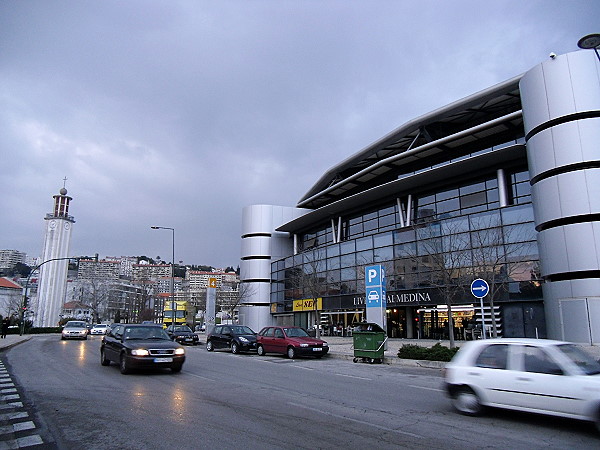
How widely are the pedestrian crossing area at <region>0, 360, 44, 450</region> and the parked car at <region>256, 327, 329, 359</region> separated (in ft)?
40.3

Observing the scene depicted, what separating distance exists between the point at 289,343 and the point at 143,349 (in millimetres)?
9037

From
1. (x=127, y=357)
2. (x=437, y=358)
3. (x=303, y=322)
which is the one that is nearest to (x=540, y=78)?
(x=437, y=358)

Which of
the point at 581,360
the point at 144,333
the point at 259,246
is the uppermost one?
the point at 259,246

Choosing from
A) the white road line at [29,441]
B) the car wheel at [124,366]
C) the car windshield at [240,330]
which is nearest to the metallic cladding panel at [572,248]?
the car windshield at [240,330]

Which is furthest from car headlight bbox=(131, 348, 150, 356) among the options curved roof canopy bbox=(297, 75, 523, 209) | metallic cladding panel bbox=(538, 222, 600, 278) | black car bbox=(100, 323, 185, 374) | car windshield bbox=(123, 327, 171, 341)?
curved roof canopy bbox=(297, 75, 523, 209)

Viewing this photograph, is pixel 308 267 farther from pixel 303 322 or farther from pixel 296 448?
pixel 296 448

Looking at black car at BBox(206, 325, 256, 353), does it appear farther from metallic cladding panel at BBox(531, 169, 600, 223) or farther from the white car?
metallic cladding panel at BBox(531, 169, 600, 223)

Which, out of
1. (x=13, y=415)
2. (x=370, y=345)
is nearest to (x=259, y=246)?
(x=370, y=345)

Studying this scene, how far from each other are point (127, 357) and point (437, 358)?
10876 mm

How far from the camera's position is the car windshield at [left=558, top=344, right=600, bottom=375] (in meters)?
6.74

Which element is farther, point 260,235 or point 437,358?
point 260,235

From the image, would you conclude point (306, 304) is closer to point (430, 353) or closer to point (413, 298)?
→ point (413, 298)

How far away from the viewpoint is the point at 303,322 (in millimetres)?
46812

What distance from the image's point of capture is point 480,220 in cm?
2884
